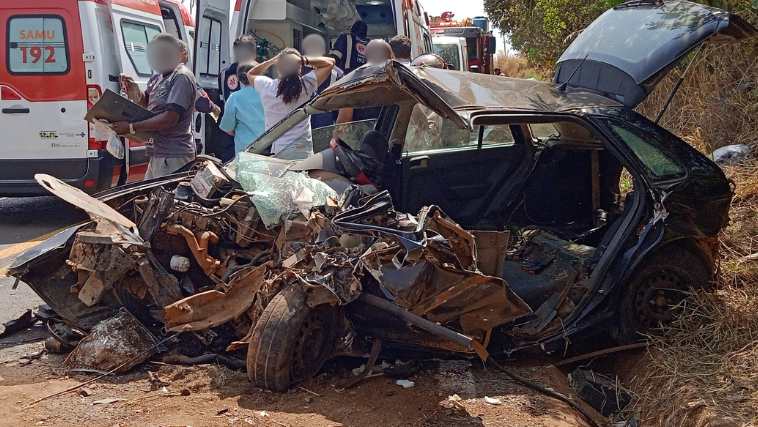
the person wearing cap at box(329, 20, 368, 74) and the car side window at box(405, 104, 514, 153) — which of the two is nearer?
the car side window at box(405, 104, 514, 153)

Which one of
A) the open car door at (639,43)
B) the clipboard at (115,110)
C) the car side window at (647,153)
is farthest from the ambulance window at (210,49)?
the car side window at (647,153)

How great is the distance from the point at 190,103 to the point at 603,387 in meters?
3.64

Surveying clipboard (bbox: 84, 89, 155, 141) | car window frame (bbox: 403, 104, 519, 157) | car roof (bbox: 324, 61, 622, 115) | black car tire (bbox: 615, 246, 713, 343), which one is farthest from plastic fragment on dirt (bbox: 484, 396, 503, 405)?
clipboard (bbox: 84, 89, 155, 141)

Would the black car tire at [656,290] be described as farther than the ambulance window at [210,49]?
No

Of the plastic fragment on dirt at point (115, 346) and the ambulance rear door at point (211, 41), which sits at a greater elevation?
the ambulance rear door at point (211, 41)

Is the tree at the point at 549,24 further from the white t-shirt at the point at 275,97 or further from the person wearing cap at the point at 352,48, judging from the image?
the white t-shirt at the point at 275,97

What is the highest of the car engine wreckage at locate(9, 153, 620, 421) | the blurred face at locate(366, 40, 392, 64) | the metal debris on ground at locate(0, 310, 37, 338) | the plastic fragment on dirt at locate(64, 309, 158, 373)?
the blurred face at locate(366, 40, 392, 64)

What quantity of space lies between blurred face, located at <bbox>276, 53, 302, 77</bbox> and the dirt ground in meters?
2.78

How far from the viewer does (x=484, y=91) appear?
4559mm

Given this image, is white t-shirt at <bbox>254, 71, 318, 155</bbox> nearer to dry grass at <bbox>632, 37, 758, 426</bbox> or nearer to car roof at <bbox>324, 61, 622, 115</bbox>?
car roof at <bbox>324, 61, 622, 115</bbox>

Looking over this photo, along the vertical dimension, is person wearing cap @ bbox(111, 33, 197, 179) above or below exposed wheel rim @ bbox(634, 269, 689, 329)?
above

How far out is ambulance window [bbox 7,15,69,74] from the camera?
8039 mm

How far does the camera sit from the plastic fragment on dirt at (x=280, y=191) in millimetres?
4152

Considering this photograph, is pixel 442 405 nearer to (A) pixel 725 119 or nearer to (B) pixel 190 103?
(B) pixel 190 103
